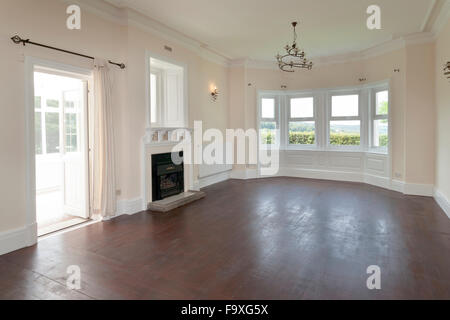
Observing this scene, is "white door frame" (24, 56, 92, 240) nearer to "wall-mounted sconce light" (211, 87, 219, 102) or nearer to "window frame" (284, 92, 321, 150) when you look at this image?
"wall-mounted sconce light" (211, 87, 219, 102)

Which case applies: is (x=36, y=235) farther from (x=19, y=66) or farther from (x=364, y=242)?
(x=364, y=242)

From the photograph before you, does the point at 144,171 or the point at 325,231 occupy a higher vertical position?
the point at 144,171

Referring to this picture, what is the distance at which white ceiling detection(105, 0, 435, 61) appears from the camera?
4.61 meters

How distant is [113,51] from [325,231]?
14.1 feet

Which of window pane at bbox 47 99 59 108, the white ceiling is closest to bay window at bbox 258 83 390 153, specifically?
the white ceiling

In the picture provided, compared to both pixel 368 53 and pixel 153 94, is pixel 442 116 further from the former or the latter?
pixel 153 94

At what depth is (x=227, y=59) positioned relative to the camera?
26.5 ft

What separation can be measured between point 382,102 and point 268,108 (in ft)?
9.80

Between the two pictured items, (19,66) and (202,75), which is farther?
(202,75)

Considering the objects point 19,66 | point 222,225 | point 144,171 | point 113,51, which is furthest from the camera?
point 144,171

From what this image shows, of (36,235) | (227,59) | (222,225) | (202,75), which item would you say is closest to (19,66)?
(36,235)

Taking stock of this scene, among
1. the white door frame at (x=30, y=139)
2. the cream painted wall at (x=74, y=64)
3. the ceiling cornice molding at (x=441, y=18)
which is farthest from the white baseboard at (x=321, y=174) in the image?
the white door frame at (x=30, y=139)
